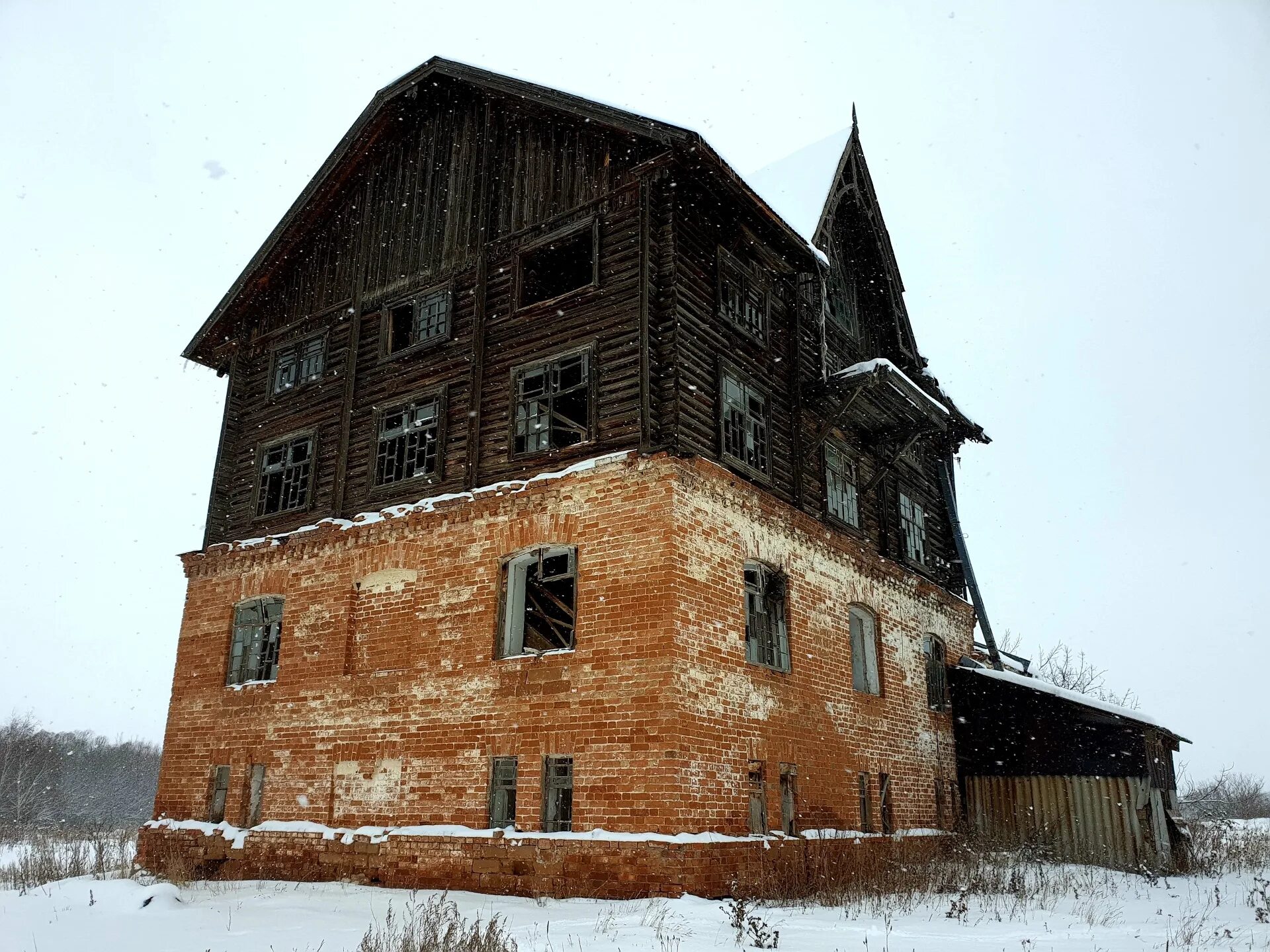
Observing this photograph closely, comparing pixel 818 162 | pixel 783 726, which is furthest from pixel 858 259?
pixel 783 726

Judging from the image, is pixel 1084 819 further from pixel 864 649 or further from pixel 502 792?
pixel 502 792

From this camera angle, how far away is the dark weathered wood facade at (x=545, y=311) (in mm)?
13352

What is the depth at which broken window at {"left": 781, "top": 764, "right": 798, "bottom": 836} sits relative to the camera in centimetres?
1259

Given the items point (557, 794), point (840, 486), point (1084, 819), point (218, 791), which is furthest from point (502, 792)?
point (1084, 819)

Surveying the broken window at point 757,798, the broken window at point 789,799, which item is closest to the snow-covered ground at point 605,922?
the broken window at point 757,798

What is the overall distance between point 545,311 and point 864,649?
8198mm

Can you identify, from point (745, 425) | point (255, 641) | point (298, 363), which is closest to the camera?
point (745, 425)

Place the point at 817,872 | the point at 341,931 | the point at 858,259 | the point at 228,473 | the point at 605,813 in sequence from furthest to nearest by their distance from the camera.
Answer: the point at 858,259
the point at 228,473
the point at 817,872
the point at 605,813
the point at 341,931

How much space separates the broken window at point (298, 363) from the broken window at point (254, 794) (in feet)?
23.1

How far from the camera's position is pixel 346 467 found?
1588 cm

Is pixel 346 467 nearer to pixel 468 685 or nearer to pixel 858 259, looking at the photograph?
pixel 468 685

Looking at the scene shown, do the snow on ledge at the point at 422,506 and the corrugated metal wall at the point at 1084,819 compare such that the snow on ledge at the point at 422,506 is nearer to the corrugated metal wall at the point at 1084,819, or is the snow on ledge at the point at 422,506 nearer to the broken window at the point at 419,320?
the broken window at the point at 419,320

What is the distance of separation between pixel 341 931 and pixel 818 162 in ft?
53.1

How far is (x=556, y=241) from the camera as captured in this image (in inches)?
579
